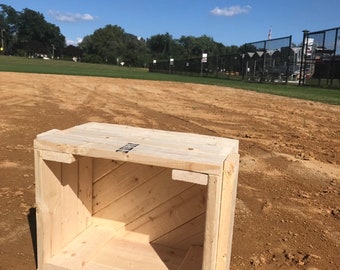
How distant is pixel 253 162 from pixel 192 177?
3.62m

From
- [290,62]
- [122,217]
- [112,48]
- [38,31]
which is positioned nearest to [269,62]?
[290,62]

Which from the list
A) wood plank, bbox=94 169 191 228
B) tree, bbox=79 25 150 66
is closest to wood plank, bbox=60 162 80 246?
wood plank, bbox=94 169 191 228

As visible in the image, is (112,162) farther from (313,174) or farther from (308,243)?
(313,174)

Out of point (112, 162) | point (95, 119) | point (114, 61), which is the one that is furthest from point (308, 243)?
point (114, 61)

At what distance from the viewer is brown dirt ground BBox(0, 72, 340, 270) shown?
138 inches

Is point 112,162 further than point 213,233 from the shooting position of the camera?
Yes

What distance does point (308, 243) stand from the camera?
11.8 ft

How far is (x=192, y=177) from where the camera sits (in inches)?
99.0

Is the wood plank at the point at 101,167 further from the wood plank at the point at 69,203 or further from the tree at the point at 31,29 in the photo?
the tree at the point at 31,29

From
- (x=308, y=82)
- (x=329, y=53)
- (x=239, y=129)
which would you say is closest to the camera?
(x=239, y=129)

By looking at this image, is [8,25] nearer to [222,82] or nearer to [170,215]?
[222,82]

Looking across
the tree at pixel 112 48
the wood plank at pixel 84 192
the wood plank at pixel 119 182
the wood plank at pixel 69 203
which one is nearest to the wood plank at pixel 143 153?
the wood plank at pixel 69 203

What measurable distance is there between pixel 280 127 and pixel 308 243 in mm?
5435

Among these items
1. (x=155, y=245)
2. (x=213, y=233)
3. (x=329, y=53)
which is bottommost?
(x=155, y=245)
